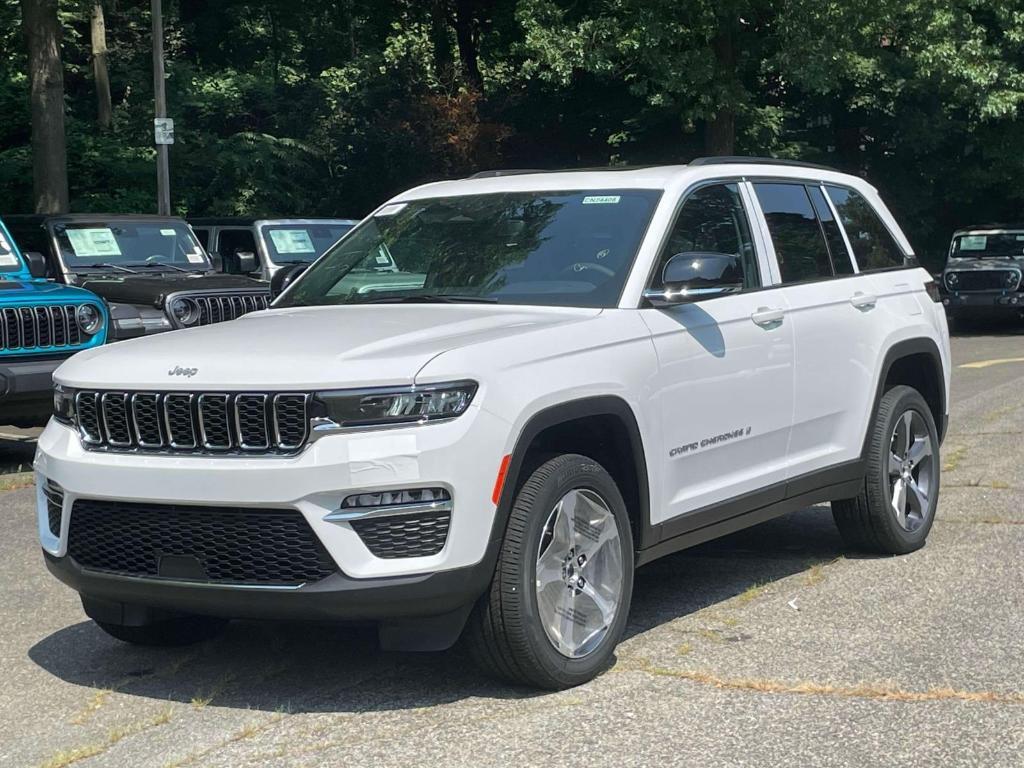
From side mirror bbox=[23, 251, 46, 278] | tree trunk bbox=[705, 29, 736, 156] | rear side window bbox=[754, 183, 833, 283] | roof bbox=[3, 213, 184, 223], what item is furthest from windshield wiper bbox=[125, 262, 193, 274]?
tree trunk bbox=[705, 29, 736, 156]

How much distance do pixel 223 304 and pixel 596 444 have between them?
825 cm

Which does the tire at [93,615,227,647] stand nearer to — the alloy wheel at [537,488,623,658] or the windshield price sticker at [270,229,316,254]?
the alloy wheel at [537,488,623,658]

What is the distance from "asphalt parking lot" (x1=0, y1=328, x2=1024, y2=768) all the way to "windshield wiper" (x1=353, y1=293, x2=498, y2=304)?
1307 mm

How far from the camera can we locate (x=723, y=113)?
27.2 meters

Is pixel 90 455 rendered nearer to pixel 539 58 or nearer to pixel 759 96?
pixel 539 58

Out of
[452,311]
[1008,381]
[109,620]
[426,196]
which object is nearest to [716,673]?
[452,311]

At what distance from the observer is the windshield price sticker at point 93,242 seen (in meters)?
13.7

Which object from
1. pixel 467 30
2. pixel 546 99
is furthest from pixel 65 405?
pixel 467 30

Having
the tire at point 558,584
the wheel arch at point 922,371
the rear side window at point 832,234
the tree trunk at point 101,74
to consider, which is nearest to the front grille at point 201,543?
the tire at point 558,584

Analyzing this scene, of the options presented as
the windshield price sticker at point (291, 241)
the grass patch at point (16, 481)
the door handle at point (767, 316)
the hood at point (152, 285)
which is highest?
the door handle at point (767, 316)

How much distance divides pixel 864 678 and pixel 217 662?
231 cm

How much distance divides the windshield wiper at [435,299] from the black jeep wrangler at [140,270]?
6645 mm

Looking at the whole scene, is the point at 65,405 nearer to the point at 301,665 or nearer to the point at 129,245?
the point at 301,665

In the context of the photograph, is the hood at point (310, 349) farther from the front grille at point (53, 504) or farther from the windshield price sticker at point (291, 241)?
the windshield price sticker at point (291, 241)
